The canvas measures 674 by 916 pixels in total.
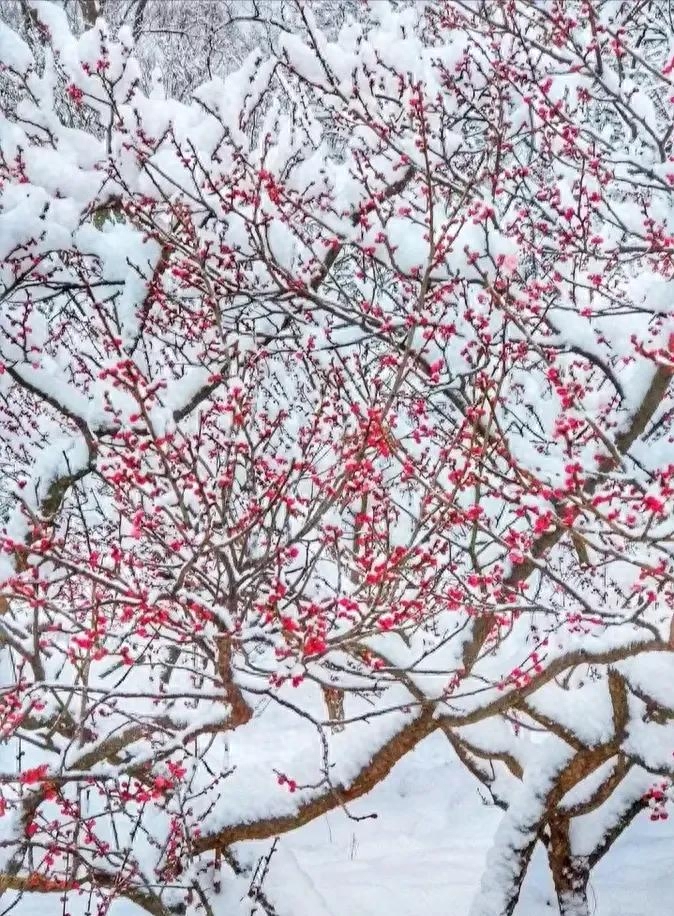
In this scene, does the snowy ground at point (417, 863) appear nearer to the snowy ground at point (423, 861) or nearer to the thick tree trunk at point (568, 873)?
the snowy ground at point (423, 861)

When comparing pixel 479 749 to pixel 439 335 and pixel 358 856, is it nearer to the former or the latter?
pixel 439 335

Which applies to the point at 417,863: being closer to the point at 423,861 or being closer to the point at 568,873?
the point at 423,861

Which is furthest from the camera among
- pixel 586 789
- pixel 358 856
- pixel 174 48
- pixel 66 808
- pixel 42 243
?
pixel 174 48

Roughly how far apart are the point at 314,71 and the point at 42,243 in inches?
79.6

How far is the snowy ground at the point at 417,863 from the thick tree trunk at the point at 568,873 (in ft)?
1.87

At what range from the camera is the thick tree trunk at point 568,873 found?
5316 mm

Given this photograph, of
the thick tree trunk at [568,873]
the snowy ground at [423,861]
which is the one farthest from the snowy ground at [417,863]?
the thick tree trunk at [568,873]

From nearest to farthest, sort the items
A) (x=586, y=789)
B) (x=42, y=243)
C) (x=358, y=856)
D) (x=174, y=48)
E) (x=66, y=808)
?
1. (x=66, y=808)
2. (x=42, y=243)
3. (x=586, y=789)
4. (x=358, y=856)
5. (x=174, y=48)

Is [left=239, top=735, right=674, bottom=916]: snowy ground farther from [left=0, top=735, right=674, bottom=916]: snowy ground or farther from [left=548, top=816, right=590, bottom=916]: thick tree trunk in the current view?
[left=548, top=816, right=590, bottom=916]: thick tree trunk

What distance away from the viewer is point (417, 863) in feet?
25.9

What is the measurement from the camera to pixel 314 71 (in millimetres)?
4617

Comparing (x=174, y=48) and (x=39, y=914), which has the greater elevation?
(x=174, y=48)

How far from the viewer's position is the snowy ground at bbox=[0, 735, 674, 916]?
235 inches

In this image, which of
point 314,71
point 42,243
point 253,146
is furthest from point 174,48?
point 42,243
